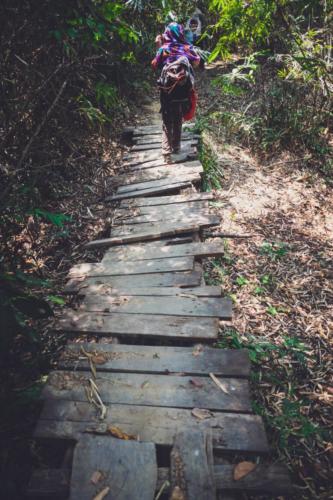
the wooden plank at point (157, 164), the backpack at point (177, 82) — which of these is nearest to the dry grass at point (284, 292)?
the wooden plank at point (157, 164)

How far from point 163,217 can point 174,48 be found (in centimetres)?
251

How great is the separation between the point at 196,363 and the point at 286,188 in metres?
4.20

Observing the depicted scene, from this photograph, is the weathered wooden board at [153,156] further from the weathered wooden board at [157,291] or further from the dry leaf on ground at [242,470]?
the dry leaf on ground at [242,470]

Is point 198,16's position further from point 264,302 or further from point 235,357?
point 235,357

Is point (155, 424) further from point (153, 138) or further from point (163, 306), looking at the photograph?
point (153, 138)

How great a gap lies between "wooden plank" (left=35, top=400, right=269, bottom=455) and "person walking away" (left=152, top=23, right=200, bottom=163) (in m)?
4.22

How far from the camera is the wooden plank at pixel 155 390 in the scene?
7.24 ft

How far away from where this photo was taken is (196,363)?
246 centimetres

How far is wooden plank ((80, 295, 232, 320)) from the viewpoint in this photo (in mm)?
2844

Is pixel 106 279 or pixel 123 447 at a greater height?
pixel 106 279

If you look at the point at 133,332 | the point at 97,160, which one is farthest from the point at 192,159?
the point at 133,332

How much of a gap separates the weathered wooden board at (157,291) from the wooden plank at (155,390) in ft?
2.75

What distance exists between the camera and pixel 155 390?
2.29 meters

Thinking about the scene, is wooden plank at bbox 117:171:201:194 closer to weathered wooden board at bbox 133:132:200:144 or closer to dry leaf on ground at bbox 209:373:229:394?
weathered wooden board at bbox 133:132:200:144
